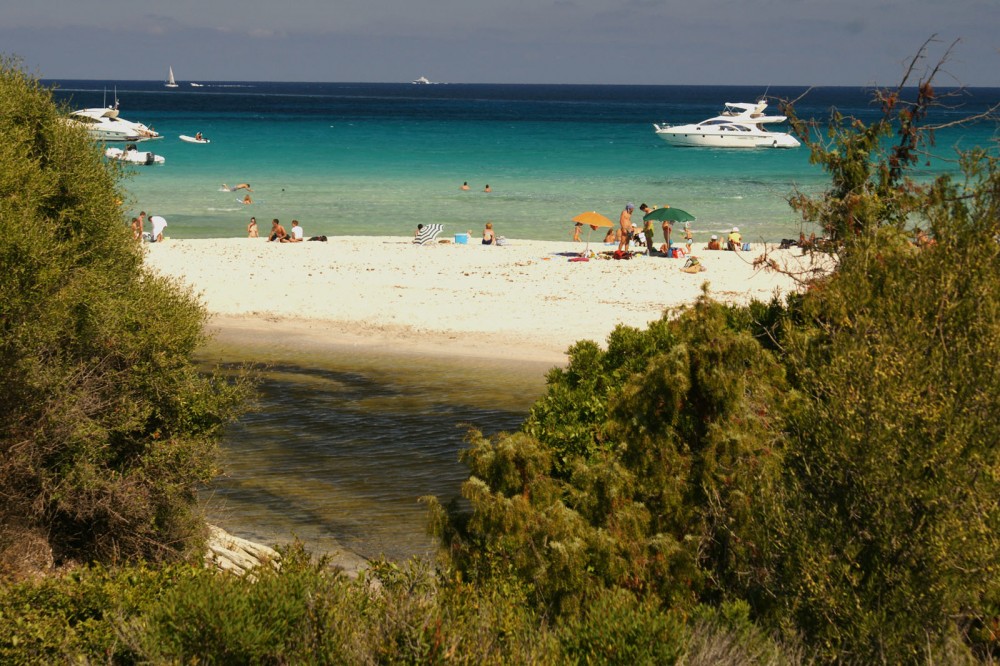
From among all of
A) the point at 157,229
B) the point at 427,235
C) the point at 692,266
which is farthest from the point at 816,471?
the point at 157,229

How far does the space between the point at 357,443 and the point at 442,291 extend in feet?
36.2

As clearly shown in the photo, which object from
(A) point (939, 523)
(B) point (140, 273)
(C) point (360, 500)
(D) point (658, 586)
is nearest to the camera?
(A) point (939, 523)

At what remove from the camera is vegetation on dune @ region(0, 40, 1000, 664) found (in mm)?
6949

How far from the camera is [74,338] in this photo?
11.4 m

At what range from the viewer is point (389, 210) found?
4881 cm

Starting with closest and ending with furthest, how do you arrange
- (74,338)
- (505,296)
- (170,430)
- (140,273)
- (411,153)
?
(74,338) < (170,430) < (140,273) < (505,296) < (411,153)

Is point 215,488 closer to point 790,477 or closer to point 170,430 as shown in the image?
point 170,430

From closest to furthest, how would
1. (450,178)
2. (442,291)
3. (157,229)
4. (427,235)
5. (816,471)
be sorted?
(816,471) < (442,291) < (157,229) < (427,235) < (450,178)

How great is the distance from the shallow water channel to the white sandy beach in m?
1.71

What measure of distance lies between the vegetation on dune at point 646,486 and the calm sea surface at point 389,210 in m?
2.51

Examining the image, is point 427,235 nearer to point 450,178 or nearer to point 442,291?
point 442,291

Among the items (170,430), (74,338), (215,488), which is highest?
(74,338)

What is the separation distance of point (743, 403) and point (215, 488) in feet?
32.0

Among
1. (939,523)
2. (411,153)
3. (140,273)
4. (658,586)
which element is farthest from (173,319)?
(411,153)
